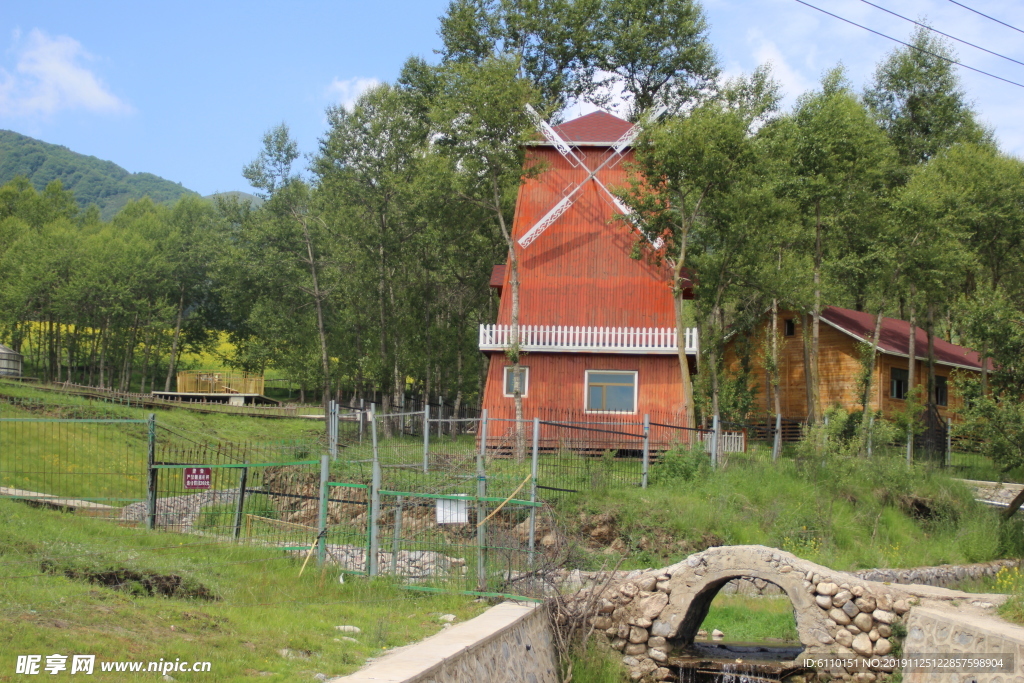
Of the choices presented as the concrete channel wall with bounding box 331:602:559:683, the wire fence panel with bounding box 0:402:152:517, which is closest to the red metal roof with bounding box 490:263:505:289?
the wire fence panel with bounding box 0:402:152:517

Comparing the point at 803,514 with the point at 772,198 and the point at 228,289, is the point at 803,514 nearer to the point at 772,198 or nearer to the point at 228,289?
the point at 772,198

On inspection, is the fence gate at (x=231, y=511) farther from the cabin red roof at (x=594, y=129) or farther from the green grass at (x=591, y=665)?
the cabin red roof at (x=594, y=129)

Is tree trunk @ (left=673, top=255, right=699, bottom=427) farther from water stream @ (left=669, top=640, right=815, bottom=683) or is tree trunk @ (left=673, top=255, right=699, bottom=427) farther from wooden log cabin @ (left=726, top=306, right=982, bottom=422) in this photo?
water stream @ (left=669, top=640, right=815, bottom=683)

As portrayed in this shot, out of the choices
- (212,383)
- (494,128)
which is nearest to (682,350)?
(494,128)

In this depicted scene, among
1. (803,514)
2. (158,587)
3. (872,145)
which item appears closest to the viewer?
(158,587)

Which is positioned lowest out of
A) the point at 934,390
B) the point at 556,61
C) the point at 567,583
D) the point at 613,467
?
the point at 567,583

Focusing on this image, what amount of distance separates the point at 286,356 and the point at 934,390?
112ft

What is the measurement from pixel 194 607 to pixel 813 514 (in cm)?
1640

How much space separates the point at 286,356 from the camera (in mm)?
52688

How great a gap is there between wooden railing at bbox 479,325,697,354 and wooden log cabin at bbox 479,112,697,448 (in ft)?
0.11

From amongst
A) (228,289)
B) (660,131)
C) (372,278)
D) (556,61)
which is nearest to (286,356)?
(228,289)

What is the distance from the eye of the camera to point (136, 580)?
35.6 ft

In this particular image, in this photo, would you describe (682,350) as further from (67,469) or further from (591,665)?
(67,469)

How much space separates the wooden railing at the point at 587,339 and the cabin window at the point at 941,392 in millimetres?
18266
